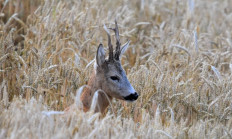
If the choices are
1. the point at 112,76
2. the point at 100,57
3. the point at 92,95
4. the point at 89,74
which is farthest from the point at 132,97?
the point at 89,74

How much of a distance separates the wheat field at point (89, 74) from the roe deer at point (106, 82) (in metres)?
0.19

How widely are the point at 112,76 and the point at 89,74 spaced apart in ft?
2.67

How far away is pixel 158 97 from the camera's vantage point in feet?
22.9

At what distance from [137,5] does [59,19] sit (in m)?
3.70

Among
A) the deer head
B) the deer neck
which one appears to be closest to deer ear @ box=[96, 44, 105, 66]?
the deer head

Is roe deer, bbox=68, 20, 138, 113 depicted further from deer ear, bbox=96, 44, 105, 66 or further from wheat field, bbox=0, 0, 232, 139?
wheat field, bbox=0, 0, 232, 139

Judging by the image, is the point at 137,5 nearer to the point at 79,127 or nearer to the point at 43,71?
the point at 43,71

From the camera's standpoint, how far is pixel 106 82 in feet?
21.6

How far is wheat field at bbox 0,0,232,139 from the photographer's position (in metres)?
5.16

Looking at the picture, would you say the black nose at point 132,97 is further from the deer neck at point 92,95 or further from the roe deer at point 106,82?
the deer neck at point 92,95

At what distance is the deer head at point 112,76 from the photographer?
6445mm

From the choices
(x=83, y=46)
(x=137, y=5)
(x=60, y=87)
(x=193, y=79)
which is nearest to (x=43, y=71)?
(x=60, y=87)

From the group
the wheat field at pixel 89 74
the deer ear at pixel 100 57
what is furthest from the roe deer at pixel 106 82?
the wheat field at pixel 89 74

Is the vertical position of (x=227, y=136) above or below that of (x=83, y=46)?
below
